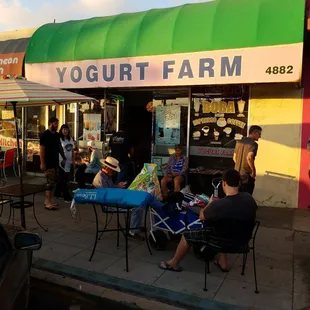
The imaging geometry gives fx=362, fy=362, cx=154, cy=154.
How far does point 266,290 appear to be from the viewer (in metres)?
3.95

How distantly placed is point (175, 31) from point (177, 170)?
2.88 meters

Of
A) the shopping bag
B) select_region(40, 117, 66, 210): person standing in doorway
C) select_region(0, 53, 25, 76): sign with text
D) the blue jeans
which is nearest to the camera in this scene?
the shopping bag

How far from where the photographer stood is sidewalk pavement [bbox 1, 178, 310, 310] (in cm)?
377

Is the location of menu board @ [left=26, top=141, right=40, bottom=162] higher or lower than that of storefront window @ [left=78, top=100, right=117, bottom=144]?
lower

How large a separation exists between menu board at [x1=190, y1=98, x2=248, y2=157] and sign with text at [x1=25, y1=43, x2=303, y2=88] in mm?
1331

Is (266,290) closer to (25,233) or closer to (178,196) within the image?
(178,196)

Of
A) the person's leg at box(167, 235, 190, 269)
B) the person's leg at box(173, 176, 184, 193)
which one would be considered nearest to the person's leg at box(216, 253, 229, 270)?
the person's leg at box(167, 235, 190, 269)

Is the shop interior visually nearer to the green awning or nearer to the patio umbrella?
the green awning

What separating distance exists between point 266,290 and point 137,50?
5385mm

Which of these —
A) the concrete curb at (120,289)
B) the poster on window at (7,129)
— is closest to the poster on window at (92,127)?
the poster on window at (7,129)

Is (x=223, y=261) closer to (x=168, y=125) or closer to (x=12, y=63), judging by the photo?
(x=168, y=125)

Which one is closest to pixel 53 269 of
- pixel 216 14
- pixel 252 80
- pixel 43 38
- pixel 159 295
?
pixel 159 295

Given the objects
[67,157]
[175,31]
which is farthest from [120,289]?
[175,31]

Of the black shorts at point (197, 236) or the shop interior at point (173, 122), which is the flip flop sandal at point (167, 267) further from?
the shop interior at point (173, 122)
